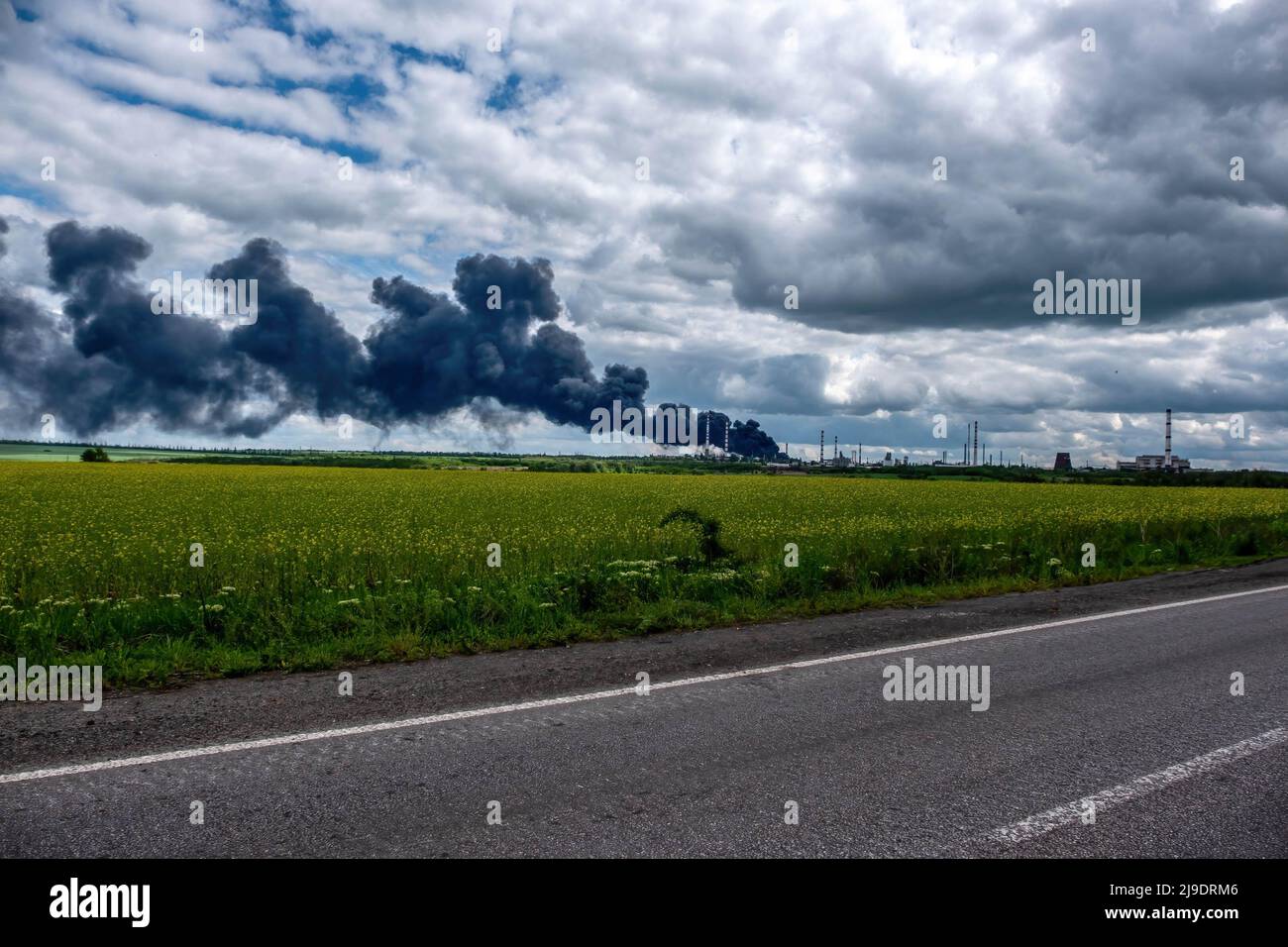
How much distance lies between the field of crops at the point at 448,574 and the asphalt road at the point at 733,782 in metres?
2.82

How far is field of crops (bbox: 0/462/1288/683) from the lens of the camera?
863 centimetres

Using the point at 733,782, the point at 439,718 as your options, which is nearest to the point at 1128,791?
the point at 733,782

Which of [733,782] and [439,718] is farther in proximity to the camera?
[439,718]

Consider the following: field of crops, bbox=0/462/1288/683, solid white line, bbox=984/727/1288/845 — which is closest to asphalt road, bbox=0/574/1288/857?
solid white line, bbox=984/727/1288/845

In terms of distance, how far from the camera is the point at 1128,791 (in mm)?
4730

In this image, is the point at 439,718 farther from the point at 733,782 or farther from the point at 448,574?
the point at 448,574

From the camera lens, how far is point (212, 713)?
20.8 ft

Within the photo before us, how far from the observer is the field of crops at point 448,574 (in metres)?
8.63

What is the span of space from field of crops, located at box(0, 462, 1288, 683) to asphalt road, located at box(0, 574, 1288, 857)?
2.82 metres

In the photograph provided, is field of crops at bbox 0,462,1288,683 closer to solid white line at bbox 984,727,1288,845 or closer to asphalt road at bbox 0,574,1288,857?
asphalt road at bbox 0,574,1288,857

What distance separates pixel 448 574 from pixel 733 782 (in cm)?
789

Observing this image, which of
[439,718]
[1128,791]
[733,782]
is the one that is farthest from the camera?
[439,718]

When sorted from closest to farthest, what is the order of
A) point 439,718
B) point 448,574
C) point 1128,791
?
point 1128,791
point 439,718
point 448,574

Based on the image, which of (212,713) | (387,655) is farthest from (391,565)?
(212,713)
